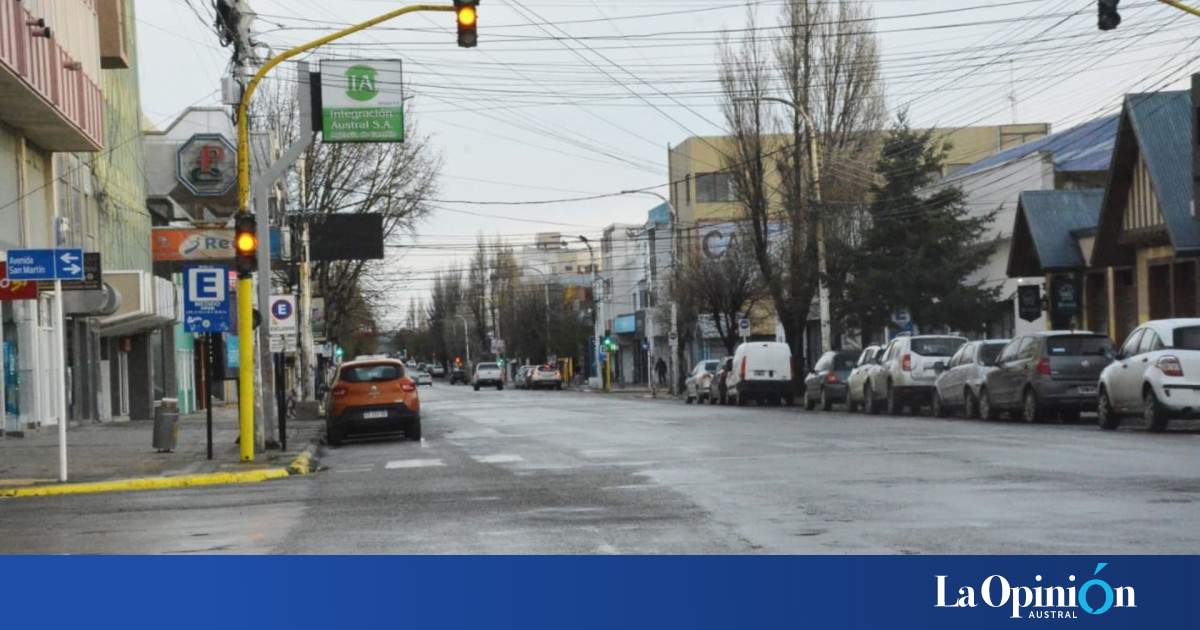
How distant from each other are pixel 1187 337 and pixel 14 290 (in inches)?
702

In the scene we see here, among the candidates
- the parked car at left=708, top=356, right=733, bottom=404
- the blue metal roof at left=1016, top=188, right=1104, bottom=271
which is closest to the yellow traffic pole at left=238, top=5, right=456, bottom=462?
the blue metal roof at left=1016, top=188, right=1104, bottom=271

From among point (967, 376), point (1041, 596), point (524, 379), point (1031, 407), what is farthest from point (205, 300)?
point (524, 379)

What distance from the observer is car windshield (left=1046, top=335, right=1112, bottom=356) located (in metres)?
30.6

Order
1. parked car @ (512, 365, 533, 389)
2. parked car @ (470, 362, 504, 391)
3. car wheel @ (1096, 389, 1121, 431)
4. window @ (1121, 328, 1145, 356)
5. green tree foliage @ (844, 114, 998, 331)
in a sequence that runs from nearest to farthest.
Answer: window @ (1121, 328, 1145, 356)
car wheel @ (1096, 389, 1121, 431)
green tree foliage @ (844, 114, 998, 331)
parked car @ (470, 362, 504, 391)
parked car @ (512, 365, 533, 389)

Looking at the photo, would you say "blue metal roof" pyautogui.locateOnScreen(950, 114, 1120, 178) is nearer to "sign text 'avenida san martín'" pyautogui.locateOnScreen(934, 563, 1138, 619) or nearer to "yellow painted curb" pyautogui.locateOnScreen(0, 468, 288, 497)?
"yellow painted curb" pyautogui.locateOnScreen(0, 468, 288, 497)

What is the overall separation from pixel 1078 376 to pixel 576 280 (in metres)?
140

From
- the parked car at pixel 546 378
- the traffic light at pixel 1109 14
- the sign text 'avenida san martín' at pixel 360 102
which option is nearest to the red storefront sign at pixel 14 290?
the sign text 'avenida san martín' at pixel 360 102

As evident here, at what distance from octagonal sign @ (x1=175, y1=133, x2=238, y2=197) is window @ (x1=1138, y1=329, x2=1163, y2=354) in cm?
3755

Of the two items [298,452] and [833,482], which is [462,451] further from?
[833,482]

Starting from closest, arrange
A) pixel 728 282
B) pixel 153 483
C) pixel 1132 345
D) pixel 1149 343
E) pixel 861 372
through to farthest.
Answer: pixel 153 483 < pixel 1149 343 < pixel 1132 345 < pixel 861 372 < pixel 728 282

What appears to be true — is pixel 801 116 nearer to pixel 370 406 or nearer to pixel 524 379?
pixel 370 406

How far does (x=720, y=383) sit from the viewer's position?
5588 cm

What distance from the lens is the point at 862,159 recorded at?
56.8m

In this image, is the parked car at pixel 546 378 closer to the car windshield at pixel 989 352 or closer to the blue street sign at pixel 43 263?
the car windshield at pixel 989 352
